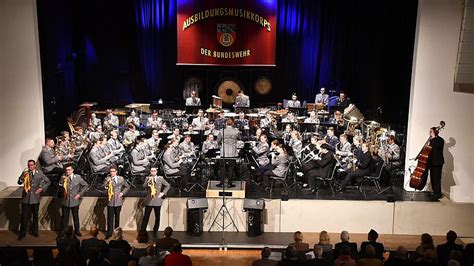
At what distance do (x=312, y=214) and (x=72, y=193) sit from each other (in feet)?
17.8

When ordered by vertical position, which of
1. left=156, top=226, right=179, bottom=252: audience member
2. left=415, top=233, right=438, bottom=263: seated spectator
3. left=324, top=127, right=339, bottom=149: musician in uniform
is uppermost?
left=324, top=127, right=339, bottom=149: musician in uniform

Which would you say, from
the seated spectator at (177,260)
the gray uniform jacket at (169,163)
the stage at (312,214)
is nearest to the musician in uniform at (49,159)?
the stage at (312,214)

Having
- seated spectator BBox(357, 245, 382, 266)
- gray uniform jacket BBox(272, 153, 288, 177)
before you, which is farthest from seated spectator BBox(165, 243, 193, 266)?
gray uniform jacket BBox(272, 153, 288, 177)

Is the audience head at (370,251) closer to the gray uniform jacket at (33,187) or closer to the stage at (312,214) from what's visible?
the stage at (312,214)

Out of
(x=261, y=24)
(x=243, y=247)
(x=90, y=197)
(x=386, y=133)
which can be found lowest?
(x=243, y=247)

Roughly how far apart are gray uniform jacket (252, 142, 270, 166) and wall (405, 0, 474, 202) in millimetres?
3578

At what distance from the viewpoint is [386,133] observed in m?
16.3

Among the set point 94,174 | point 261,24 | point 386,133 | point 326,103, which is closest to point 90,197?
point 94,174

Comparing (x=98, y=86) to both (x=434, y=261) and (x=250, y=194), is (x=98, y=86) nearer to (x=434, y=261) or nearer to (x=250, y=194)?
(x=250, y=194)

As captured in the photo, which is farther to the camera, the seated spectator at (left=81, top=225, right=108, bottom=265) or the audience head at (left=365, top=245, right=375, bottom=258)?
the audience head at (left=365, top=245, right=375, bottom=258)

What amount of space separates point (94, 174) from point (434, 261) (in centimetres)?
864

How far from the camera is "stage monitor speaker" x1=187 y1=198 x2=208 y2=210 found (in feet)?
43.8

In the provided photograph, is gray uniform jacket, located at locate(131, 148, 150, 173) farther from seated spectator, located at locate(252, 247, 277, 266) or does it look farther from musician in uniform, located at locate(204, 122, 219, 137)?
seated spectator, located at locate(252, 247, 277, 266)

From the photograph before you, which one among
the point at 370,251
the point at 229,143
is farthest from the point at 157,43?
the point at 370,251
